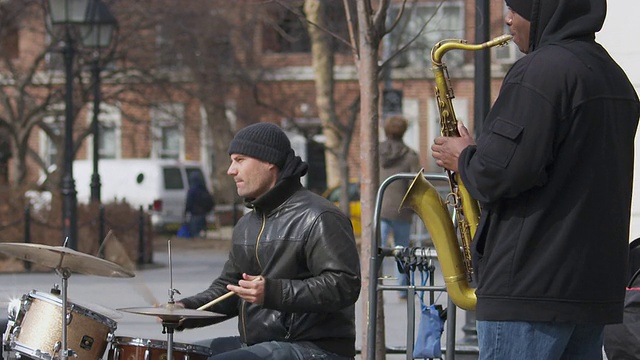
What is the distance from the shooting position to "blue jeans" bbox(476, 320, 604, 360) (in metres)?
3.71

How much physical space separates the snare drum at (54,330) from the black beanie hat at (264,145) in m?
0.93

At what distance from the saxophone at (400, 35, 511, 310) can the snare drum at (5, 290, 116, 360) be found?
4.44 feet

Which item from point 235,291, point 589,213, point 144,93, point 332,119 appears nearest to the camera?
point 589,213

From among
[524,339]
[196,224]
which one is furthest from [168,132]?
[524,339]

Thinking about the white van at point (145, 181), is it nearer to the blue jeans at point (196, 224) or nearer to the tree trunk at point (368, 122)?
the blue jeans at point (196, 224)

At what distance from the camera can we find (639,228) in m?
8.16

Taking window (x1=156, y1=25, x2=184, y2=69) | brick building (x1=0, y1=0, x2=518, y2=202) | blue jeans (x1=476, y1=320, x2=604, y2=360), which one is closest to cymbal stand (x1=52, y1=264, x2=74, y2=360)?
blue jeans (x1=476, y1=320, x2=604, y2=360)

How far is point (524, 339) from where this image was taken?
146 inches

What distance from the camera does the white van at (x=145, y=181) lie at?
30.3m

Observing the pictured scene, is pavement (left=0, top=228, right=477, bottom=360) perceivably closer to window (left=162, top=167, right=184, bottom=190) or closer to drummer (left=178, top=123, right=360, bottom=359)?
drummer (left=178, top=123, right=360, bottom=359)

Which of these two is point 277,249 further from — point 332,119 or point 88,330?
point 332,119

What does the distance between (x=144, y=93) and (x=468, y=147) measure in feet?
75.0

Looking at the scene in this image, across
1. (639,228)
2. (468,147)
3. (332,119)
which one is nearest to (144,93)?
(332,119)

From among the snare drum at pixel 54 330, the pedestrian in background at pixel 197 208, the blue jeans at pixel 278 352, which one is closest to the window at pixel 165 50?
the pedestrian in background at pixel 197 208
